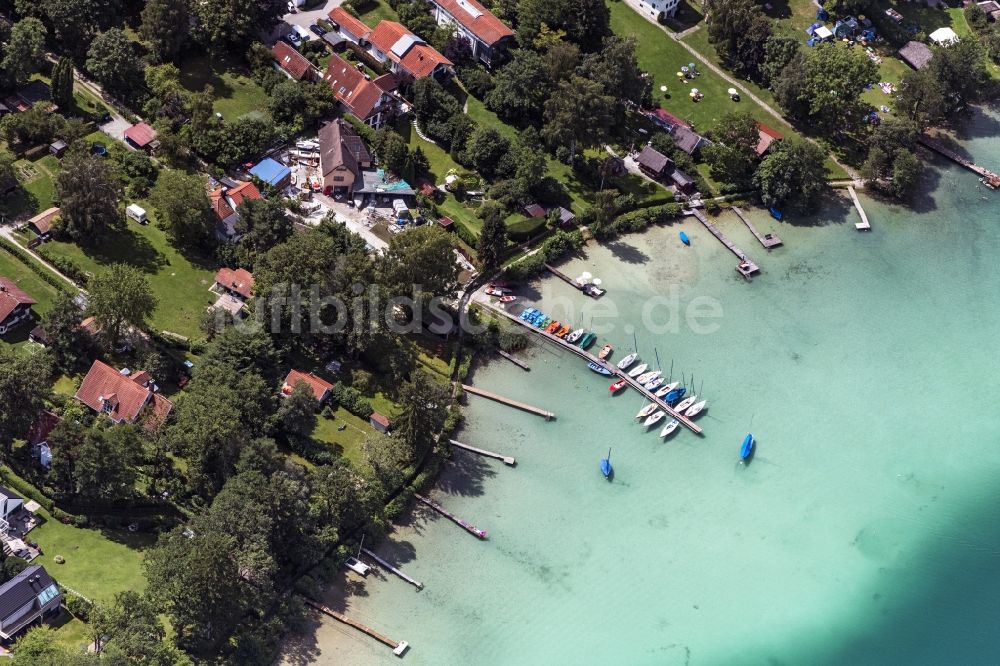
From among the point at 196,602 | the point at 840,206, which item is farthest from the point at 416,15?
the point at 196,602

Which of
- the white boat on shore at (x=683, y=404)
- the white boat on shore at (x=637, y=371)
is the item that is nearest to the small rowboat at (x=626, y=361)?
the white boat on shore at (x=637, y=371)

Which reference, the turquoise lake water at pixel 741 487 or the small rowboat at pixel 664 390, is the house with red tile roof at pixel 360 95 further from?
the small rowboat at pixel 664 390

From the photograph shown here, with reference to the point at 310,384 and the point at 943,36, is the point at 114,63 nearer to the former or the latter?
the point at 310,384

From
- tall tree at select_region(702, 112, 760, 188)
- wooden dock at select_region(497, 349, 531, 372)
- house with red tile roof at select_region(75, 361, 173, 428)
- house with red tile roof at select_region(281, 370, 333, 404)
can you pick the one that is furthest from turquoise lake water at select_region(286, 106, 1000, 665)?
house with red tile roof at select_region(75, 361, 173, 428)

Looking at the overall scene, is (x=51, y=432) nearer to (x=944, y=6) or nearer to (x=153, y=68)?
(x=153, y=68)

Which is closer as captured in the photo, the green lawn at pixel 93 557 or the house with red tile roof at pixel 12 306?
the green lawn at pixel 93 557

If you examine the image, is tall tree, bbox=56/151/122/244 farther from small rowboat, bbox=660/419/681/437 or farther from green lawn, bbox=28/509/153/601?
small rowboat, bbox=660/419/681/437
